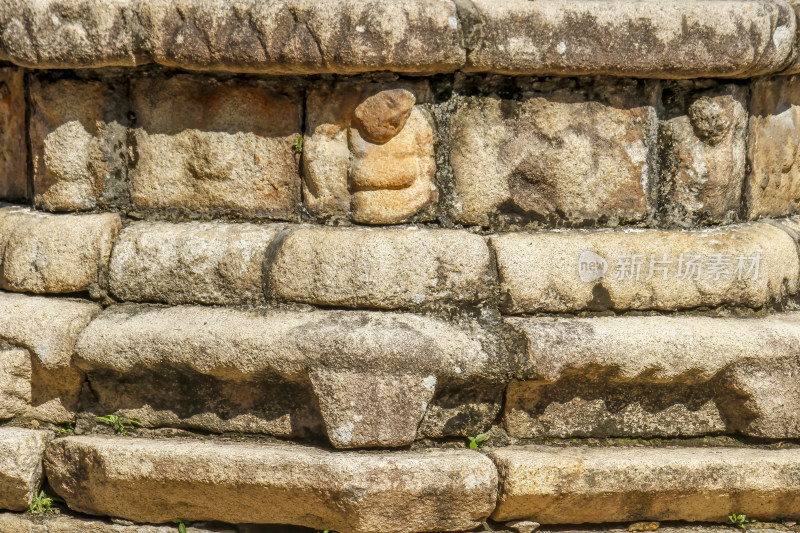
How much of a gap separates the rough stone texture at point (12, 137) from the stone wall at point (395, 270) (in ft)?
0.51

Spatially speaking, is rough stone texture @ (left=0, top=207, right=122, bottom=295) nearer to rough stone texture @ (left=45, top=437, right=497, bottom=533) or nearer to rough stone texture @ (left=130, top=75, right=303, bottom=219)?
rough stone texture @ (left=130, top=75, right=303, bottom=219)

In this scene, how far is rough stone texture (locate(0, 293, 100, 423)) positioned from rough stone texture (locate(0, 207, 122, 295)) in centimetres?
6

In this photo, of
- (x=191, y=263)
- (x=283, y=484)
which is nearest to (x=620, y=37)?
(x=191, y=263)

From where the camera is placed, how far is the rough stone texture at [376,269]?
261cm

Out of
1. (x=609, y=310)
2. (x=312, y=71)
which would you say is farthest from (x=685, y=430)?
(x=312, y=71)

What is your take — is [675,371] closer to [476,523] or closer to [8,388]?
Answer: [476,523]

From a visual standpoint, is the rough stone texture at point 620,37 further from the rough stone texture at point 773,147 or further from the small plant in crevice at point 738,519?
the small plant in crevice at point 738,519

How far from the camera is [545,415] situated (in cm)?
274

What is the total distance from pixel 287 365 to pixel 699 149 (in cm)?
149

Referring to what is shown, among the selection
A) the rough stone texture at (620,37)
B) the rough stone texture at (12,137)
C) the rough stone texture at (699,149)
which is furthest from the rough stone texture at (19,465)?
the rough stone texture at (699,149)

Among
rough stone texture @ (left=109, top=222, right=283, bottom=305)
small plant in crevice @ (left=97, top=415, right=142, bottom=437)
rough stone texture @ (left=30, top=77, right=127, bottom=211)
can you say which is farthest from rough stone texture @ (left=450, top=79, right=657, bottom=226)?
small plant in crevice @ (left=97, top=415, right=142, bottom=437)

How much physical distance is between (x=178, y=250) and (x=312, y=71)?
2.31 feet

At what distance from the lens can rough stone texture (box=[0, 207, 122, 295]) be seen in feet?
9.22

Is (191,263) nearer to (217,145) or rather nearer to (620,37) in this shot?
(217,145)
